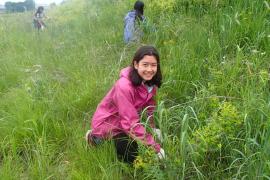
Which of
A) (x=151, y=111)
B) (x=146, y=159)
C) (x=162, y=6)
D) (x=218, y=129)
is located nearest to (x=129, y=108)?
(x=151, y=111)

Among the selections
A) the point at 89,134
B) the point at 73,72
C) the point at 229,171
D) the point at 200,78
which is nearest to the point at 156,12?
the point at 73,72

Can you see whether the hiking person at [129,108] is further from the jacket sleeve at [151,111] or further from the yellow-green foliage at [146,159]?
the yellow-green foliage at [146,159]

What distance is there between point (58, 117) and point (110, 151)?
35.0 inches

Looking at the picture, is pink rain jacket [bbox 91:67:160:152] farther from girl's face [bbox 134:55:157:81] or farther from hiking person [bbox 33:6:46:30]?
hiking person [bbox 33:6:46:30]

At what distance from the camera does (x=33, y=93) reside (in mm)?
3896

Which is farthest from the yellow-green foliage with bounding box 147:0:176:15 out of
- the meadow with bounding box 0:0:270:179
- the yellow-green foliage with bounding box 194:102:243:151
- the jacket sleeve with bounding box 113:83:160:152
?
the yellow-green foliage with bounding box 194:102:243:151

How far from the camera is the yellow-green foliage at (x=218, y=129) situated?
2.51 meters

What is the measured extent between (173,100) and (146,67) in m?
0.69

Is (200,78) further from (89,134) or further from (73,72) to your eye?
(73,72)

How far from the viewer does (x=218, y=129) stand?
8.31ft

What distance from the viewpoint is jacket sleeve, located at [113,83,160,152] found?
2.83 metres

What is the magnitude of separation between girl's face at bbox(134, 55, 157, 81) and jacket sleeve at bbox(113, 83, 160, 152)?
0.17m

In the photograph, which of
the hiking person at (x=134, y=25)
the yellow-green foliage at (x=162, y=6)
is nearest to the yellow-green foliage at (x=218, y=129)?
the hiking person at (x=134, y=25)

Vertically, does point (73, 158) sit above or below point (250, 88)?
below
